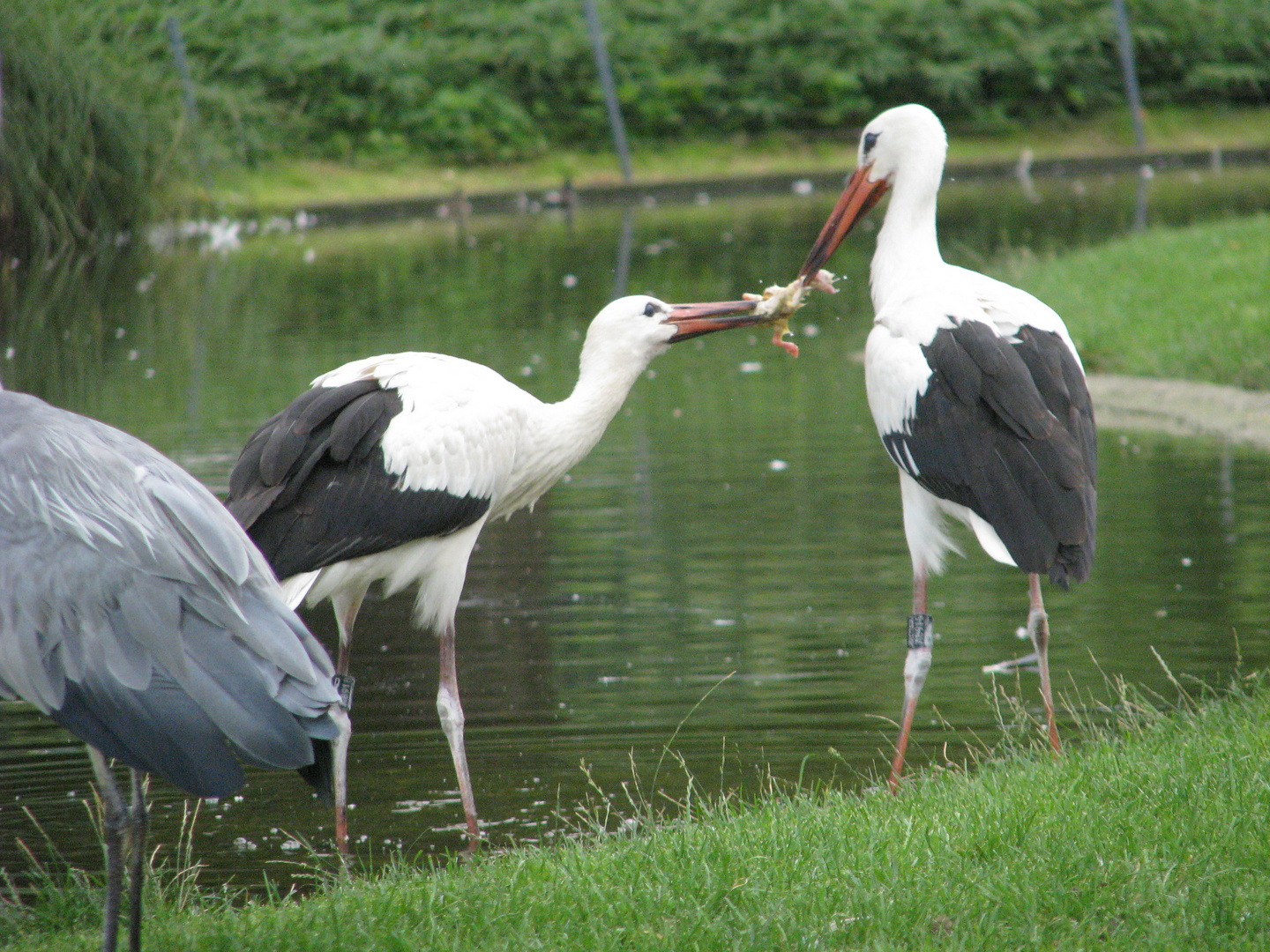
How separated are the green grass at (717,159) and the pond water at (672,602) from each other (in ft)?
39.8

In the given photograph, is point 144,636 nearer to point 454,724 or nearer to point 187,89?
point 454,724

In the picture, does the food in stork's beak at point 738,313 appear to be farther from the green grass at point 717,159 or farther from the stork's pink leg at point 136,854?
the green grass at point 717,159

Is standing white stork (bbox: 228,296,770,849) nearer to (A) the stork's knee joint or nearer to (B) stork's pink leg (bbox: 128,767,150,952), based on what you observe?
(A) the stork's knee joint

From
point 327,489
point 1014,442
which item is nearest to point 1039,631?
point 1014,442

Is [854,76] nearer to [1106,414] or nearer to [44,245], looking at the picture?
[44,245]

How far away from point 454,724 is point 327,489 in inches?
30.0

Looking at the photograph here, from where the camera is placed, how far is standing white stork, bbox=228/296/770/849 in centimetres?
496

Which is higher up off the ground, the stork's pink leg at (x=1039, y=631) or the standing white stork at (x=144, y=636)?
the standing white stork at (x=144, y=636)

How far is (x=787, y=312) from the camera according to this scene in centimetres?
580

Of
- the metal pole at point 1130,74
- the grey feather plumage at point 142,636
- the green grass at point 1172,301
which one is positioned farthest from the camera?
the metal pole at point 1130,74

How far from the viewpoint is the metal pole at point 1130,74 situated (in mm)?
29141

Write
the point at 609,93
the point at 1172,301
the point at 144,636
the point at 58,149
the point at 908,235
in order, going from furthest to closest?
the point at 609,93 < the point at 58,149 < the point at 1172,301 < the point at 908,235 < the point at 144,636

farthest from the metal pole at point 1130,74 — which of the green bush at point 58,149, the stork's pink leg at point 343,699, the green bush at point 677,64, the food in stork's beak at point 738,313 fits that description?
the stork's pink leg at point 343,699

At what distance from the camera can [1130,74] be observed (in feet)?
95.3
